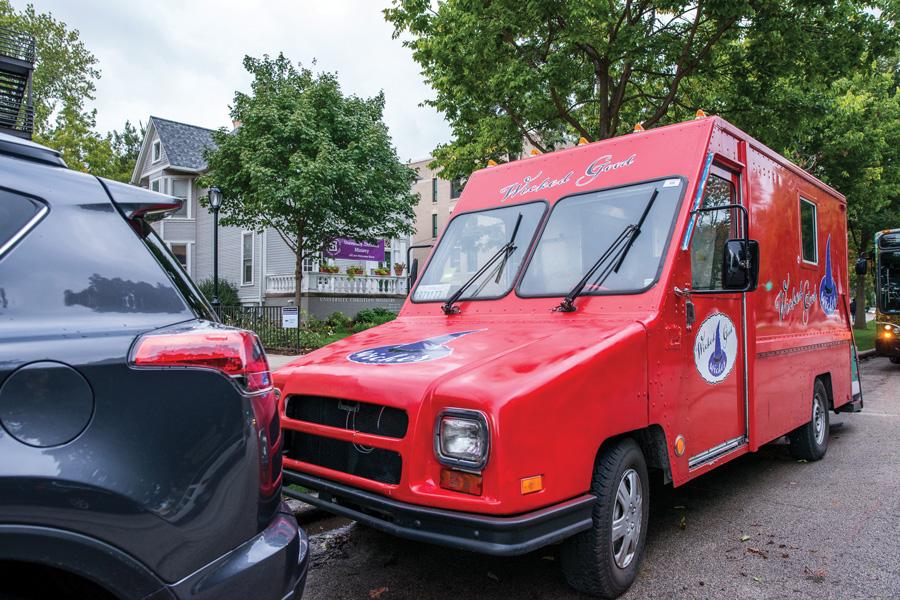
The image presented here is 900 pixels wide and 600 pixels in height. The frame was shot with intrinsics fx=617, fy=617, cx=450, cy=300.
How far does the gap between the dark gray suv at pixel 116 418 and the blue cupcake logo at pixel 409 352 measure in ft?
4.43

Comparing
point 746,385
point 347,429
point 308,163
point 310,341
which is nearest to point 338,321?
point 310,341

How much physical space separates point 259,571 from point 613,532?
202 cm

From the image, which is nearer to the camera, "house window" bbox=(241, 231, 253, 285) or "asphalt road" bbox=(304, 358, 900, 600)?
"asphalt road" bbox=(304, 358, 900, 600)

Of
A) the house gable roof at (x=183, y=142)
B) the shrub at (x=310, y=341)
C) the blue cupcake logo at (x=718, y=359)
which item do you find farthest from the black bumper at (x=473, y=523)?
the house gable roof at (x=183, y=142)

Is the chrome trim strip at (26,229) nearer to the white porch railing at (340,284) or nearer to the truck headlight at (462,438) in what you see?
the truck headlight at (462,438)

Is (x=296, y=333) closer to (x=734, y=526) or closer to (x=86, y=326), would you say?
(x=734, y=526)

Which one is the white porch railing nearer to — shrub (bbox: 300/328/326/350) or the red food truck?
shrub (bbox: 300/328/326/350)

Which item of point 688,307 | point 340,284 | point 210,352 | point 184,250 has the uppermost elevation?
point 184,250

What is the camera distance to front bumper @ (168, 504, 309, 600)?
183cm

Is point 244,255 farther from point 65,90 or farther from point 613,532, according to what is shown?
point 613,532

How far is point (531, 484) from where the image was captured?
9.25ft

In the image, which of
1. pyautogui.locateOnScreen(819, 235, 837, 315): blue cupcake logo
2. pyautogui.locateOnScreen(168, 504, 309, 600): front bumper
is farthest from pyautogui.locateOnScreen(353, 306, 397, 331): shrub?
pyautogui.locateOnScreen(168, 504, 309, 600): front bumper

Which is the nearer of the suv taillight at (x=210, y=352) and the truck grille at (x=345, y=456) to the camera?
the suv taillight at (x=210, y=352)

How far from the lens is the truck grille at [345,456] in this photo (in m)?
3.08
